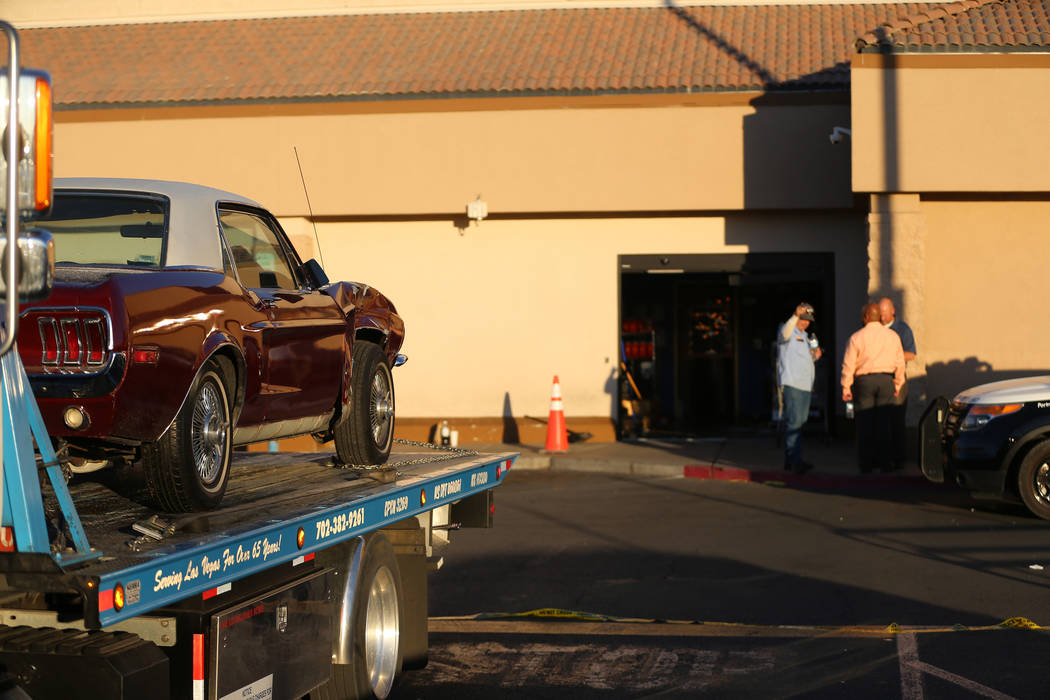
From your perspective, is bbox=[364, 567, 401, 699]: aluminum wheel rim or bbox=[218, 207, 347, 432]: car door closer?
bbox=[364, 567, 401, 699]: aluminum wheel rim

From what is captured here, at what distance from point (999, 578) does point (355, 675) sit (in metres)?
5.37

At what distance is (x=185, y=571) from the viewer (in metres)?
4.23

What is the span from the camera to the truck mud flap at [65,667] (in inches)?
158

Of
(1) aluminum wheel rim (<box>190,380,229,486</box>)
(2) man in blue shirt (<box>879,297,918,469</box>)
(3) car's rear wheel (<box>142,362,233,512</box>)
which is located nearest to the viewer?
(3) car's rear wheel (<box>142,362,233,512</box>)

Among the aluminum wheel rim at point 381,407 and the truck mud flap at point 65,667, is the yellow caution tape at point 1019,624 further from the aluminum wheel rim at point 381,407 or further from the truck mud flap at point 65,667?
the truck mud flap at point 65,667

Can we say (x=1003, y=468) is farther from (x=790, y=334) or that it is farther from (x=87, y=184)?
(x=87, y=184)

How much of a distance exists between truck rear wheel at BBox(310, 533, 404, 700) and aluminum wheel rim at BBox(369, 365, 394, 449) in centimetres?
133

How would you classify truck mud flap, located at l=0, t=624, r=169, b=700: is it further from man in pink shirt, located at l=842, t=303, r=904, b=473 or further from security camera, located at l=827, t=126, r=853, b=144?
security camera, located at l=827, t=126, r=853, b=144

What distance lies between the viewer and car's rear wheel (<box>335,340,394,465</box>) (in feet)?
25.3

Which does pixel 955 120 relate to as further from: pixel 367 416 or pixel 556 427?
pixel 367 416

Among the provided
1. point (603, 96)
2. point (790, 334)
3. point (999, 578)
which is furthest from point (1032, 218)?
point (999, 578)

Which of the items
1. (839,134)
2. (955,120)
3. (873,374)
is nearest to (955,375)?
(955,120)

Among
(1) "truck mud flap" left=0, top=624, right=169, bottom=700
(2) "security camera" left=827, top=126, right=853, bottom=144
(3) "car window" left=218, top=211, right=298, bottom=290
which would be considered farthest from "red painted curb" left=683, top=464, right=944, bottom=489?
(1) "truck mud flap" left=0, top=624, right=169, bottom=700

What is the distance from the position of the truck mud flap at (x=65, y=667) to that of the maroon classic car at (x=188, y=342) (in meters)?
0.88
